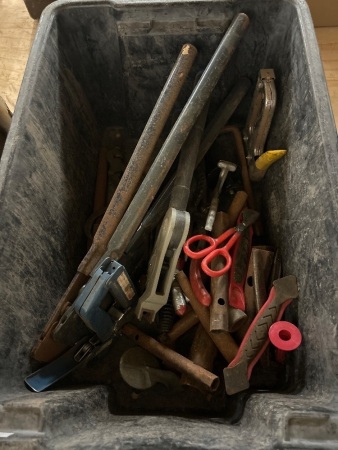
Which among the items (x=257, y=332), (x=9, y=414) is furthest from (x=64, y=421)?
(x=257, y=332)

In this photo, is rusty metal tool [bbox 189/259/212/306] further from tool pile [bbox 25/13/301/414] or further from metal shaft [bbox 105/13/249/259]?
metal shaft [bbox 105/13/249/259]

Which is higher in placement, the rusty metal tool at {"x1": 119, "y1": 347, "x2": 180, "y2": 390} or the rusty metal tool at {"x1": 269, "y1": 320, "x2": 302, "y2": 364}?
the rusty metal tool at {"x1": 269, "y1": 320, "x2": 302, "y2": 364}

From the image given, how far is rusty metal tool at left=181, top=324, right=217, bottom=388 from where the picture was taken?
85cm

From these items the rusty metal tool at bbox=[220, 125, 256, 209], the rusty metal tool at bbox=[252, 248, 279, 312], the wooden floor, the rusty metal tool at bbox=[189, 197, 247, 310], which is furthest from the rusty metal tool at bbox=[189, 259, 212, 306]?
the wooden floor

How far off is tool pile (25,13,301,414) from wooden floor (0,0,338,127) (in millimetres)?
617

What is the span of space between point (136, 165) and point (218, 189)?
9.4 inches

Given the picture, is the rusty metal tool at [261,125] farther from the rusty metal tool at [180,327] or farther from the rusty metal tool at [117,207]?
the rusty metal tool at [180,327]

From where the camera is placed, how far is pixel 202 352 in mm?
870

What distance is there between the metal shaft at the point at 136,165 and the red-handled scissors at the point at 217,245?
167 millimetres

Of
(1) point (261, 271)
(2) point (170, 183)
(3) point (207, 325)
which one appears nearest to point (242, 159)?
(2) point (170, 183)

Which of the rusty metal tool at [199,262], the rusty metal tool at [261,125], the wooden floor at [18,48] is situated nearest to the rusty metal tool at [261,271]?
the rusty metal tool at [199,262]

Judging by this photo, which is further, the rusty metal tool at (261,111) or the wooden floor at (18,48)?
the wooden floor at (18,48)

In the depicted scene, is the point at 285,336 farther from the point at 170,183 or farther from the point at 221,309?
the point at 170,183

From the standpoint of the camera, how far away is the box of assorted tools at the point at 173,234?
2.29 ft
